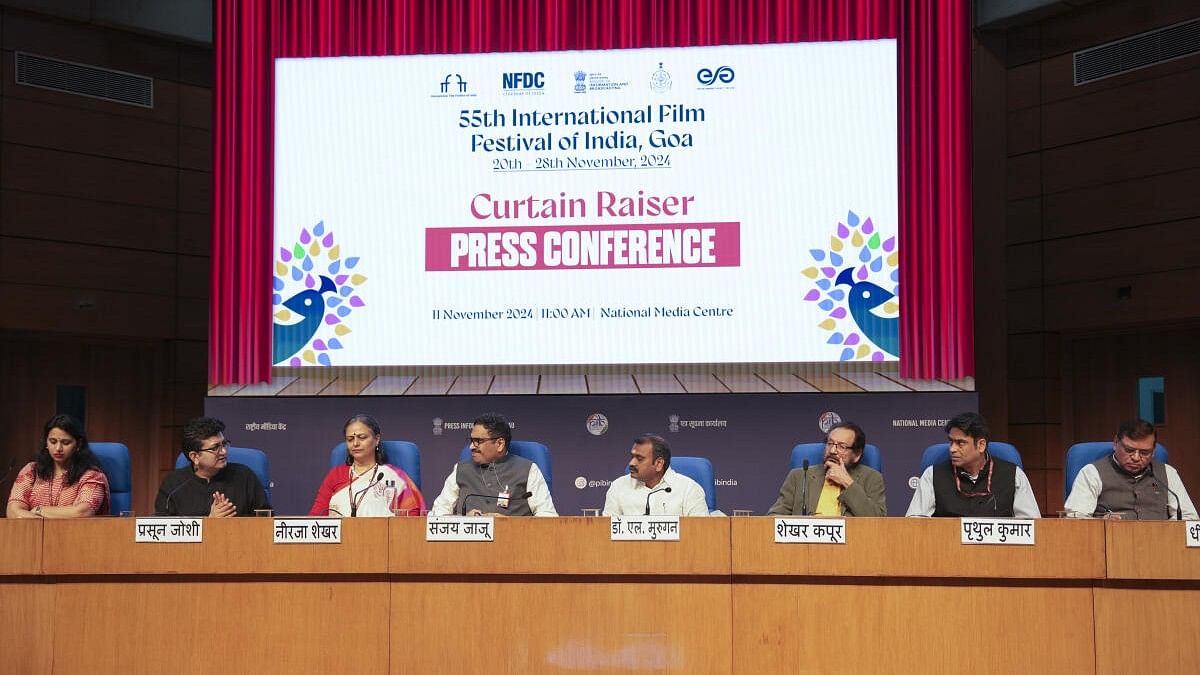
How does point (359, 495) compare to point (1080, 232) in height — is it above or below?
below

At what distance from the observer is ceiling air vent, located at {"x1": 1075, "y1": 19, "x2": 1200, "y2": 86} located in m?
5.83

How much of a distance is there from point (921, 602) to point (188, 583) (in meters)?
2.02

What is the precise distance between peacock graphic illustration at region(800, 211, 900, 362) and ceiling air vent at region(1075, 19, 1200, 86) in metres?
1.62

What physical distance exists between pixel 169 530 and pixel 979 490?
2.71 meters

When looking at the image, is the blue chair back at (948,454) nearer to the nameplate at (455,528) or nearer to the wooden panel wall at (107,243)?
the nameplate at (455,528)

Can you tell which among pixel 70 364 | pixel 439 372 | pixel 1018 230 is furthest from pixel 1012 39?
pixel 70 364

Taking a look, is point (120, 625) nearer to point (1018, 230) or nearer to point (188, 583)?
point (188, 583)

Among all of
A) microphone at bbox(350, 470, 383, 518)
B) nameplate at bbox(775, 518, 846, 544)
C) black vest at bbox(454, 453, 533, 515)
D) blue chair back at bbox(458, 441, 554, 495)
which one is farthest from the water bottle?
nameplate at bbox(775, 518, 846, 544)

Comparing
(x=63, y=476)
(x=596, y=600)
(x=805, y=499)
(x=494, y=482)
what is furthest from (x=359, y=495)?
(x=805, y=499)

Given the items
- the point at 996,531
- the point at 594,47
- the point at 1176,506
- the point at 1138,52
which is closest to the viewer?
the point at 996,531

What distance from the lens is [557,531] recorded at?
3.14 m

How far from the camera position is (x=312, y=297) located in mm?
5922

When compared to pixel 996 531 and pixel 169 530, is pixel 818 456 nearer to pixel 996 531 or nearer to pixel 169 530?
pixel 996 531

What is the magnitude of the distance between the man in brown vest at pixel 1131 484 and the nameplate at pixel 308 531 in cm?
257
